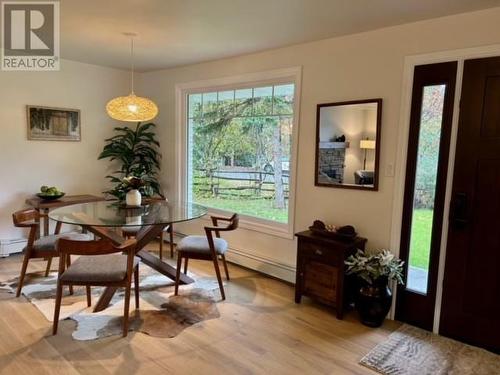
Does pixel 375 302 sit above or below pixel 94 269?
below

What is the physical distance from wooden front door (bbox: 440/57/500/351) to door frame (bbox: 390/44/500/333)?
1.5 inches

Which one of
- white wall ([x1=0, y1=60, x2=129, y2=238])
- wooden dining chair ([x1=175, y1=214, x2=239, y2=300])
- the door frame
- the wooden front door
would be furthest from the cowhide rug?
the wooden front door

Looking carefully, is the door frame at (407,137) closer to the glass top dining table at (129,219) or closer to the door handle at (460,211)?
the door handle at (460,211)

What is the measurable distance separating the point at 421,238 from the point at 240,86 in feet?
8.01

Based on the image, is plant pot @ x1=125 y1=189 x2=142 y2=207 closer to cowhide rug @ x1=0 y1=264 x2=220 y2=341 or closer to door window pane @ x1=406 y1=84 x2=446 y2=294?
cowhide rug @ x1=0 y1=264 x2=220 y2=341

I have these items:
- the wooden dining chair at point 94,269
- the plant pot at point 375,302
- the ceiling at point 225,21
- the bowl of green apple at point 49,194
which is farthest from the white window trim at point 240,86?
the wooden dining chair at point 94,269

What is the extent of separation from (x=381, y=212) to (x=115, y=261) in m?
2.15

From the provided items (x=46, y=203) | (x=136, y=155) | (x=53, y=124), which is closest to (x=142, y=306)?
(x=46, y=203)

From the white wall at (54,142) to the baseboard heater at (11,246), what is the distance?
0.24ft

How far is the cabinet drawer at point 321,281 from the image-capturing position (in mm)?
2841

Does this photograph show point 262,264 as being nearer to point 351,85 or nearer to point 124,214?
point 124,214

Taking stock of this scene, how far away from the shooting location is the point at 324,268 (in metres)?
2.89

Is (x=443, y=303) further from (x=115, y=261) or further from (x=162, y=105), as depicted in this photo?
(x=162, y=105)

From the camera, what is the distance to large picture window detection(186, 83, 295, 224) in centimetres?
373
